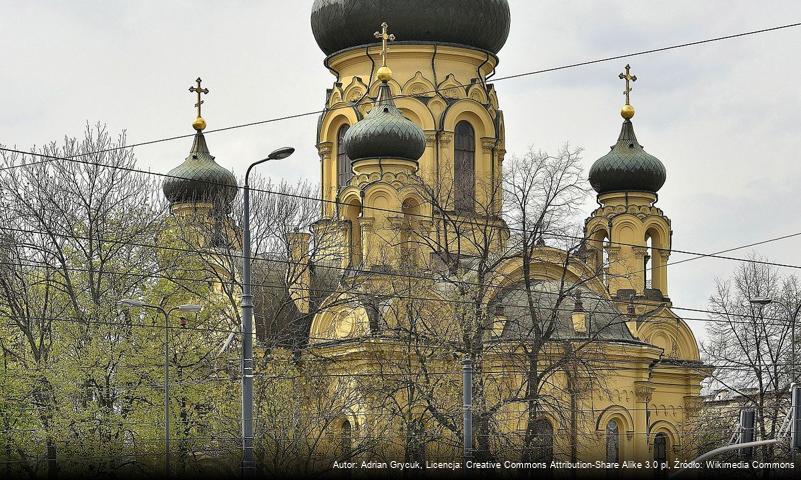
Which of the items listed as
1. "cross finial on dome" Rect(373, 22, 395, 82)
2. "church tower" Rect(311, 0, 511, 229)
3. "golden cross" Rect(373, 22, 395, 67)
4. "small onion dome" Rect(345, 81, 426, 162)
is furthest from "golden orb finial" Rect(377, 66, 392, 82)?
"church tower" Rect(311, 0, 511, 229)

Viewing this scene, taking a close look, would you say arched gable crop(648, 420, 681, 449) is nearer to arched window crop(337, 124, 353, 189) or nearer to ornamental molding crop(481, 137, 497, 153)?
ornamental molding crop(481, 137, 497, 153)

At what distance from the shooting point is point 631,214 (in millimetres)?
50969

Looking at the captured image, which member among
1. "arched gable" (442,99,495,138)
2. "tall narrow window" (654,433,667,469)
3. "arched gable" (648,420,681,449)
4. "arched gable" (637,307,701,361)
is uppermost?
"arched gable" (442,99,495,138)

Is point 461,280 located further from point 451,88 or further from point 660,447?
point 451,88

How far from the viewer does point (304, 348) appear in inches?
1700

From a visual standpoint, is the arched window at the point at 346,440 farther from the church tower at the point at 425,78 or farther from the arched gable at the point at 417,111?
the arched gable at the point at 417,111

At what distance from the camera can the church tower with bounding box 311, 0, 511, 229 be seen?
4981 cm

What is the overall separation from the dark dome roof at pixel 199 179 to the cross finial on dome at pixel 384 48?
5.53 metres

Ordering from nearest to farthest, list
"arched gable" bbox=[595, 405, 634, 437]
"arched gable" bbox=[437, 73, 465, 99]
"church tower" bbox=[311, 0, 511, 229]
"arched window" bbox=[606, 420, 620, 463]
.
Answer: "arched gable" bbox=[595, 405, 634, 437] → "arched window" bbox=[606, 420, 620, 463] → "church tower" bbox=[311, 0, 511, 229] → "arched gable" bbox=[437, 73, 465, 99]

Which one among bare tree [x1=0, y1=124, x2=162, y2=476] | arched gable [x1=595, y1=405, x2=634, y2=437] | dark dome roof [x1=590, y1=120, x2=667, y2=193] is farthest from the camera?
dark dome roof [x1=590, y1=120, x2=667, y2=193]

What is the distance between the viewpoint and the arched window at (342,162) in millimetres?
50844

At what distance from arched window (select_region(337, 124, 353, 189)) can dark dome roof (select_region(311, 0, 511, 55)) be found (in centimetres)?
228

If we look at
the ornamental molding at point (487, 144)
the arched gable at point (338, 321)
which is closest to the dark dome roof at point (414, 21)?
the ornamental molding at point (487, 144)

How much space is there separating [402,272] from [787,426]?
1011 cm
